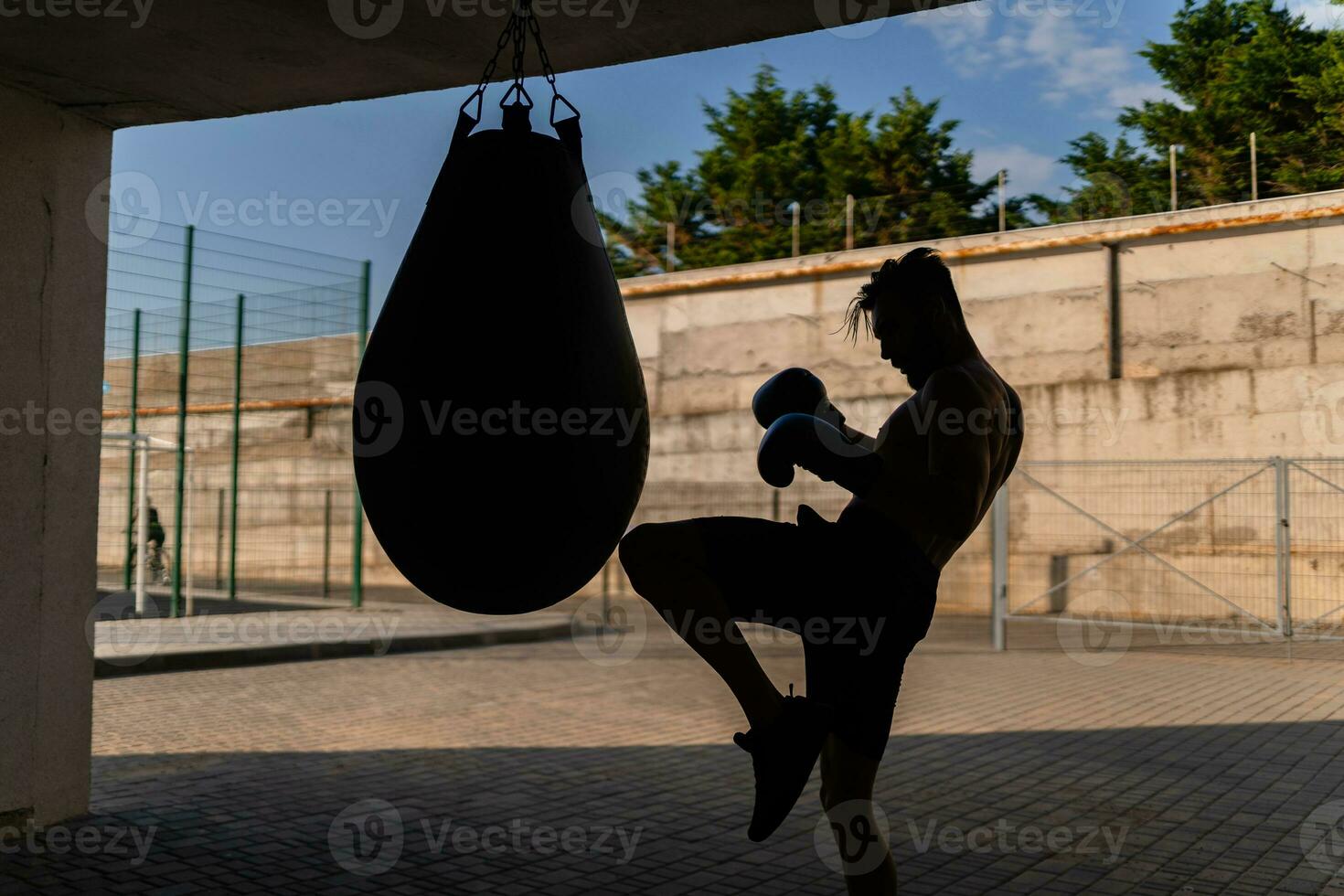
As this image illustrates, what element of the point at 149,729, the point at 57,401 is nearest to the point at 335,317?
the point at 149,729

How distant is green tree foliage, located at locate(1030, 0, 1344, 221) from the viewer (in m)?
19.0

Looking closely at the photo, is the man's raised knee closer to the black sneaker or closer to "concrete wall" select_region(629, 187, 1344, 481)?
the black sneaker

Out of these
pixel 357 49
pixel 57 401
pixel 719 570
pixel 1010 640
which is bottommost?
pixel 1010 640

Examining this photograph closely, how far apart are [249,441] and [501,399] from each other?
73.5 ft

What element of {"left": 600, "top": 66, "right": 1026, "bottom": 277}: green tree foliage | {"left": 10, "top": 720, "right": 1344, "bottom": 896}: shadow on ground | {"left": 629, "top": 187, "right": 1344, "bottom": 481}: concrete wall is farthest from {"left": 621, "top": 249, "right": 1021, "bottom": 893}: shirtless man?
{"left": 600, "top": 66, "right": 1026, "bottom": 277}: green tree foliage

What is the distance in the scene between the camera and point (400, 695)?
9.12 meters

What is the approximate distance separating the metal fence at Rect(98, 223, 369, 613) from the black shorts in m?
12.3

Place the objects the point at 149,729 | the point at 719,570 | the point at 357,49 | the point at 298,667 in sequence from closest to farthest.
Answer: the point at 719,570 < the point at 357,49 < the point at 149,729 < the point at 298,667

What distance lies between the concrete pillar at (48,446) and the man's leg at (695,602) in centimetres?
327

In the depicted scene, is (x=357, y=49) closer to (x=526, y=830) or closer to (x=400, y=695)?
(x=526, y=830)

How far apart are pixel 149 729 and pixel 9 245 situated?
152 inches

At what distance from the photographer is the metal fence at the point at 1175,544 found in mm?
13836

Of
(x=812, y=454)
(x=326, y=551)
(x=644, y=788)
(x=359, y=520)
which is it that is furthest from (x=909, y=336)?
(x=326, y=551)

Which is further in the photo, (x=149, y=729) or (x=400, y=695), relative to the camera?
(x=400, y=695)
